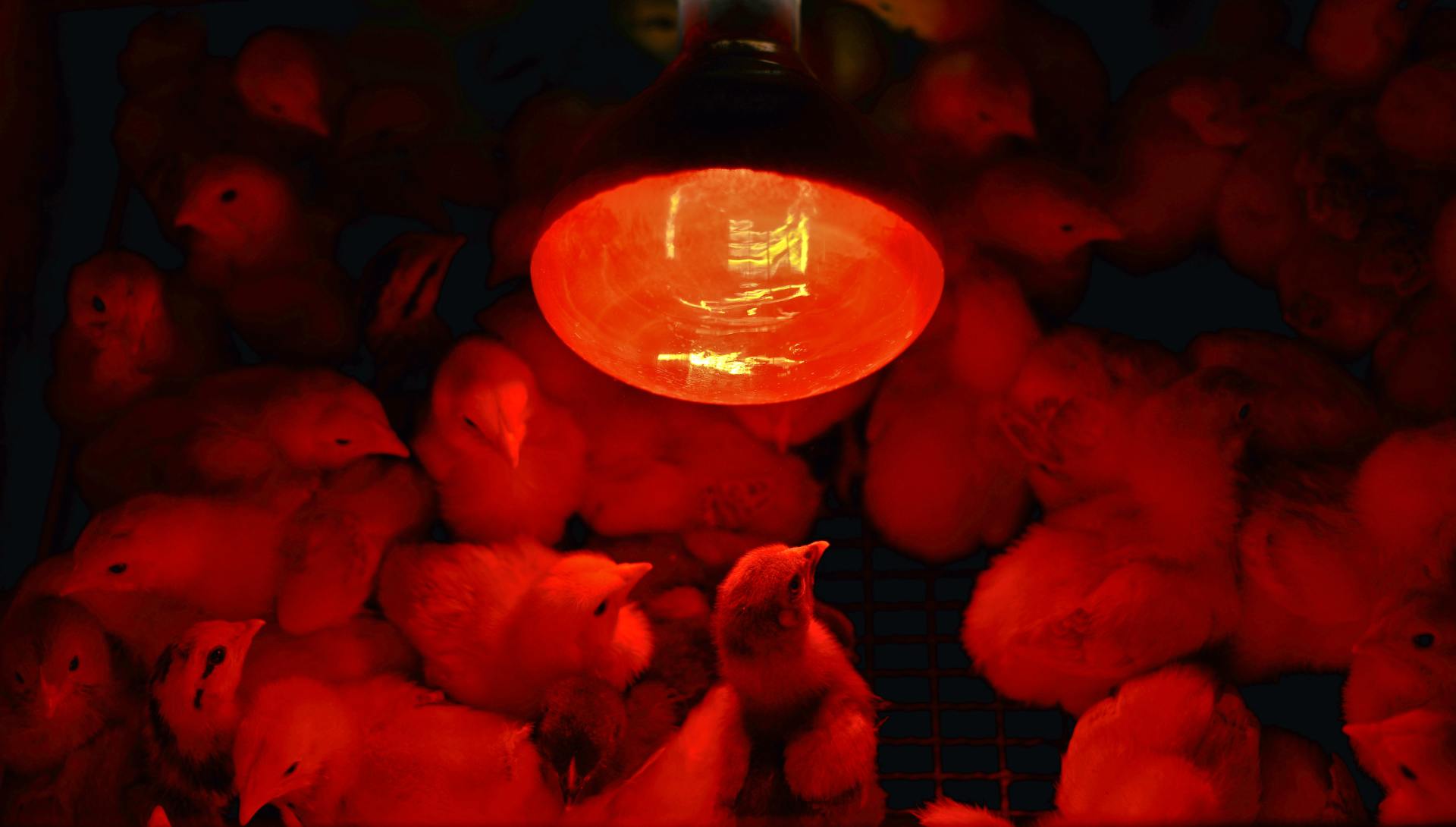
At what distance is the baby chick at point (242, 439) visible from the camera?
1.25 metres

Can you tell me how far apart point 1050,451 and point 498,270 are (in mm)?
653

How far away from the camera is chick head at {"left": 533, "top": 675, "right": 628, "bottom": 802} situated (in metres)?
1.09

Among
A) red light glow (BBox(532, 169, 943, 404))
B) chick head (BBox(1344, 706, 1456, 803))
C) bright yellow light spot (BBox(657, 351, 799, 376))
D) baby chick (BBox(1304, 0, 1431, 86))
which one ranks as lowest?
chick head (BBox(1344, 706, 1456, 803))

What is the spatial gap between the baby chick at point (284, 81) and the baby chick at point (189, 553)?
46 centimetres

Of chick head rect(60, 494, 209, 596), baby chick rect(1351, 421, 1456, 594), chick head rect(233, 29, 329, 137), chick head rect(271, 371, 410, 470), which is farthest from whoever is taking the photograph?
chick head rect(233, 29, 329, 137)

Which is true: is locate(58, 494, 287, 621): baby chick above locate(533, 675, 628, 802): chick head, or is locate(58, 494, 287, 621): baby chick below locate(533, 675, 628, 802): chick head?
above

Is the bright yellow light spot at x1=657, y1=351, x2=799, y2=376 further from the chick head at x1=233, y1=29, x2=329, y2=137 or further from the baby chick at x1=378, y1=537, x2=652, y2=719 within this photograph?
the chick head at x1=233, y1=29, x2=329, y2=137

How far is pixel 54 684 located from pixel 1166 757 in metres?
1.02

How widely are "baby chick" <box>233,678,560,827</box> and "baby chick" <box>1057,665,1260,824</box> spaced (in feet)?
1.61

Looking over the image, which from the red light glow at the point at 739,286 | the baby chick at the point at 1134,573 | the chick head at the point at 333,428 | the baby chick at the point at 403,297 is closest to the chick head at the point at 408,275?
the baby chick at the point at 403,297

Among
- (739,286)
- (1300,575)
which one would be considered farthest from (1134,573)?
(739,286)

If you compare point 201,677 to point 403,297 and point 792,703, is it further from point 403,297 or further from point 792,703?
point 792,703

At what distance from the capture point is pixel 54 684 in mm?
1116

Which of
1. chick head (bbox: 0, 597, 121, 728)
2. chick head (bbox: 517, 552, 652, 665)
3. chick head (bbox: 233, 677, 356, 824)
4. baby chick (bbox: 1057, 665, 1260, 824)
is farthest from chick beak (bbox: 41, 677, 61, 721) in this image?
baby chick (bbox: 1057, 665, 1260, 824)
